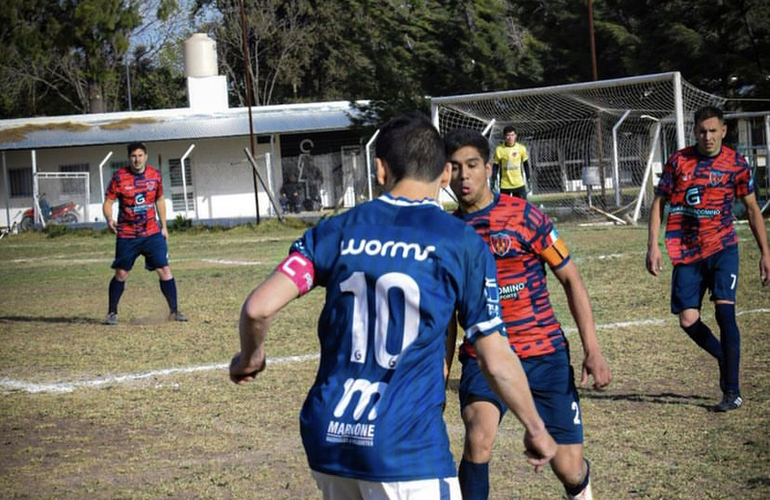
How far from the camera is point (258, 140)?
1772 inches

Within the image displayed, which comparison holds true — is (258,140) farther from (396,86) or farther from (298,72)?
(298,72)

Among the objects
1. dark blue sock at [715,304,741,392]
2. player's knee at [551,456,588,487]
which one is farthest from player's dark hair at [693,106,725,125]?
player's knee at [551,456,588,487]

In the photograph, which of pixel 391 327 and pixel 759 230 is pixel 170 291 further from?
pixel 391 327

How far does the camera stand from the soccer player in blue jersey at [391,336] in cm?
297

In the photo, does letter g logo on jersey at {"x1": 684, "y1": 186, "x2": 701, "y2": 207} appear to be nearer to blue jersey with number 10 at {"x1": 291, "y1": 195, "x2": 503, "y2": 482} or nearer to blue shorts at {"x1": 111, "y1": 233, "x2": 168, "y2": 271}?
blue jersey with number 10 at {"x1": 291, "y1": 195, "x2": 503, "y2": 482}

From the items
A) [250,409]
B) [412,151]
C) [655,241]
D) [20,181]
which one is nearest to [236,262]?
[250,409]

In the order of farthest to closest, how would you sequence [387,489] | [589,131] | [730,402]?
[589,131] → [730,402] → [387,489]

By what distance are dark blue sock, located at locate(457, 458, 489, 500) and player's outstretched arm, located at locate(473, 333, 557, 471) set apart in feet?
4.29

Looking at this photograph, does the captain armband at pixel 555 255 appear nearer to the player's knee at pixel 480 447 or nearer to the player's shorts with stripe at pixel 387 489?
the player's knee at pixel 480 447

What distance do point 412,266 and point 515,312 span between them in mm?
1837

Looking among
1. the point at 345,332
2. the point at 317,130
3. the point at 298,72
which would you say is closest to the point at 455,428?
the point at 345,332

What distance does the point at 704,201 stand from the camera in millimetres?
7391

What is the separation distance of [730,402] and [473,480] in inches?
126

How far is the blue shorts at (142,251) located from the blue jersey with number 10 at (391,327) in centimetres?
968
